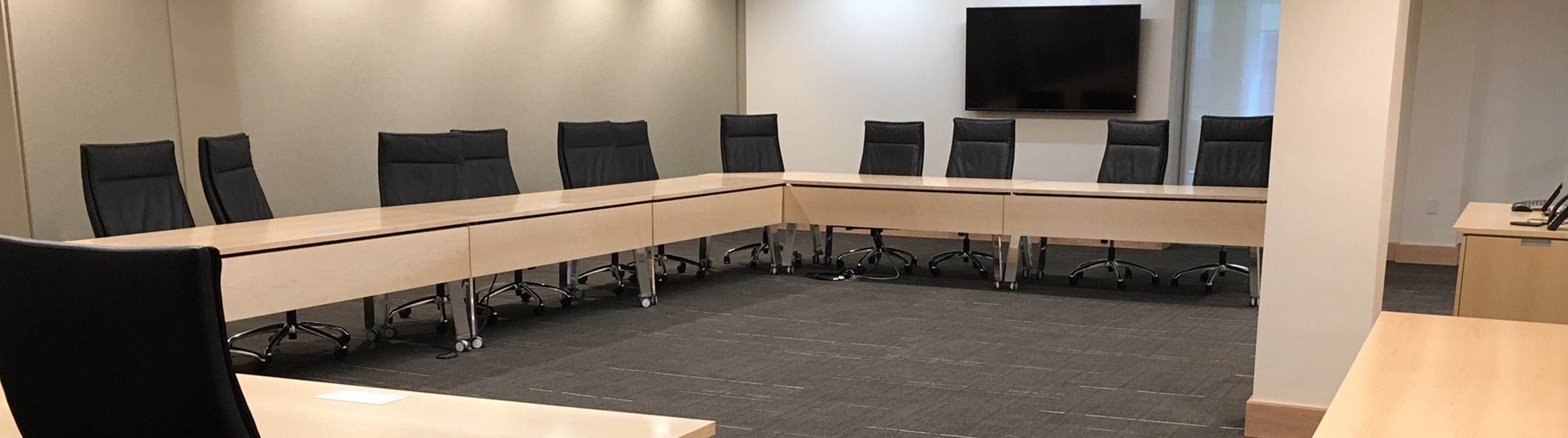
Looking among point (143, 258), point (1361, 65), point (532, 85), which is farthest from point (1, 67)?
point (1361, 65)

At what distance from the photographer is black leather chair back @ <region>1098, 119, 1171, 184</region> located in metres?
7.84

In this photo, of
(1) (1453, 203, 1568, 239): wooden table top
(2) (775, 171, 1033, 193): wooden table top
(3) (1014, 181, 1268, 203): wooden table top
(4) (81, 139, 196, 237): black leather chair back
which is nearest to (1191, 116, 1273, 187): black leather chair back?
(3) (1014, 181, 1268, 203): wooden table top

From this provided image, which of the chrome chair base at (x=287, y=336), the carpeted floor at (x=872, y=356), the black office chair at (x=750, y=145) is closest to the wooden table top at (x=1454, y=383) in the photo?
the carpeted floor at (x=872, y=356)

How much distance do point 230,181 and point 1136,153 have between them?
543cm

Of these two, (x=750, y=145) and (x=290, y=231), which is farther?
(x=750, y=145)

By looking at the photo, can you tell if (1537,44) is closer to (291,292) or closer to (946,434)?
(946,434)

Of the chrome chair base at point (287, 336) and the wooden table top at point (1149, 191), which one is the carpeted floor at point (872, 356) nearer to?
the chrome chair base at point (287, 336)

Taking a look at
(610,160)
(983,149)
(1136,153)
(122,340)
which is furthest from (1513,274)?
(610,160)

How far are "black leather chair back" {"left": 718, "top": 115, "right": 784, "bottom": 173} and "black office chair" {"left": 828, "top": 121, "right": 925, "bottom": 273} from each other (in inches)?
27.0

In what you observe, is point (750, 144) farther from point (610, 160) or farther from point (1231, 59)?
point (1231, 59)

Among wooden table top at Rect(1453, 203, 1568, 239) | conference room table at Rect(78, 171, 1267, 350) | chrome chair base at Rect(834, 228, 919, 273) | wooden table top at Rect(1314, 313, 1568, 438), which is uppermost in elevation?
wooden table top at Rect(1453, 203, 1568, 239)

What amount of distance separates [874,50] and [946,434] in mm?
6727

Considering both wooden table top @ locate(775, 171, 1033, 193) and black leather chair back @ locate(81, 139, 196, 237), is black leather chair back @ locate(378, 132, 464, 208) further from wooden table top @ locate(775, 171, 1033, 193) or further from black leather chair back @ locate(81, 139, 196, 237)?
wooden table top @ locate(775, 171, 1033, 193)

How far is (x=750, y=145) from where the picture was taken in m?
8.98
